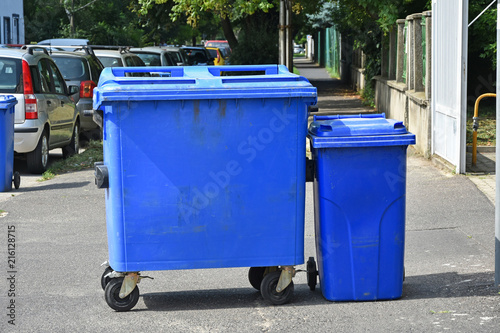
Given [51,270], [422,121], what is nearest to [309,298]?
[51,270]

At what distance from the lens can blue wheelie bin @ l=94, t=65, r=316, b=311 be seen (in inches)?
188

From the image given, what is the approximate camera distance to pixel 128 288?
494 cm

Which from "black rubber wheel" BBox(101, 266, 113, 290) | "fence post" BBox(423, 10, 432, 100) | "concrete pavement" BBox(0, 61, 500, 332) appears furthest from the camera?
"fence post" BBox(423, 10, 432, 100)

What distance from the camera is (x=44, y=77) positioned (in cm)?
1140

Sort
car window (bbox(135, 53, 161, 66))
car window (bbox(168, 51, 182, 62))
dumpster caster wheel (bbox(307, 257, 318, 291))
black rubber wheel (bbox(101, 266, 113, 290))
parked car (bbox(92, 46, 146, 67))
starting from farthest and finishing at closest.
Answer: car window (bbox(168, 51, 182, 62)) < car window (bbox(135, 53, 161, 66)) < parked car (bbox(92, 46, 146, 67)) < dumpster caster wheel (bbox(307, 257, 318, 291)) < black rubber wheel (bbox(101, 266, 113, 290))

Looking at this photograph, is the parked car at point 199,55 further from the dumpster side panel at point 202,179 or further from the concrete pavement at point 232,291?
the dumpster side panel at point 202,179

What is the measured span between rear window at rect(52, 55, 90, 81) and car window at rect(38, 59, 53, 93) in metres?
2.81

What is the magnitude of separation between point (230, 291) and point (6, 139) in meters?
5.12

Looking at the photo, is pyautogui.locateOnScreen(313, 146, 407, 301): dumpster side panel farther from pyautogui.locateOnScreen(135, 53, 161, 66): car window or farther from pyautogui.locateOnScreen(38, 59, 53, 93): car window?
pyautogui.locateOnScreen(135, 53, 161, 66): car window

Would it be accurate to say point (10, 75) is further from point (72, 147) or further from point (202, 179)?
point (202, 179)

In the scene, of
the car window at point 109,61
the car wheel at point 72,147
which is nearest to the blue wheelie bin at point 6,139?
the car wheel at point 72,147

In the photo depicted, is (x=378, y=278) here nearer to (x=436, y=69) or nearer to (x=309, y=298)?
(x=309, y=298)

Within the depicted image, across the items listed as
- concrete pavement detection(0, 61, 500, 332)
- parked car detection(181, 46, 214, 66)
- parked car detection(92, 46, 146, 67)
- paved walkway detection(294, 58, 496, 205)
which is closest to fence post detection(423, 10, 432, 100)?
paved walkway detection(294, 58, 496, 205)

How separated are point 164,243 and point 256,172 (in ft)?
2.35
